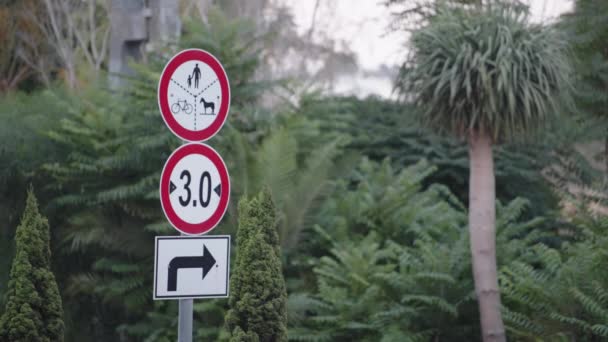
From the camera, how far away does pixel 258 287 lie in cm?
673

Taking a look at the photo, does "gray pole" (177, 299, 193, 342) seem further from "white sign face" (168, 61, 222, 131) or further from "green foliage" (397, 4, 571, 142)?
"green foliage" (397, 4, 571, 142)

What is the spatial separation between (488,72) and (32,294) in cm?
464

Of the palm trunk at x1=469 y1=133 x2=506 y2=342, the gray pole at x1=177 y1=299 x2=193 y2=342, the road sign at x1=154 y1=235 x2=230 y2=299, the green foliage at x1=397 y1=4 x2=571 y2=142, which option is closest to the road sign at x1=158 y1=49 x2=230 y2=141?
the road sign at x1=154 y1=235 x2=230 y2=299

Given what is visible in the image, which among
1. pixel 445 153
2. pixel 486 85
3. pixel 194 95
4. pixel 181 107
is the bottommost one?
pixel 181 107

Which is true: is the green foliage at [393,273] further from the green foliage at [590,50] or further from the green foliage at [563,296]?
the green foliage at [590,50]

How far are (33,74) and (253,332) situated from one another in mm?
21596

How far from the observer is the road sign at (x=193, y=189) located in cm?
530

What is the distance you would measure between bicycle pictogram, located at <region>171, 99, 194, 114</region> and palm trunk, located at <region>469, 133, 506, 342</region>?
3.61 meters

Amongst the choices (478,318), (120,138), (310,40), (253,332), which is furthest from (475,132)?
(310,40)

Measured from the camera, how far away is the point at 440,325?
843 centimetres

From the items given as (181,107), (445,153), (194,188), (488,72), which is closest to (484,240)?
(488,72)

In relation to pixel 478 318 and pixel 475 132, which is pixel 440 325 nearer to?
pixel 478 318

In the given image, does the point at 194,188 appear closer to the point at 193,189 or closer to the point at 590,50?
the point at 193,189

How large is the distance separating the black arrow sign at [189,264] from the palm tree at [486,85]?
3364 mm
